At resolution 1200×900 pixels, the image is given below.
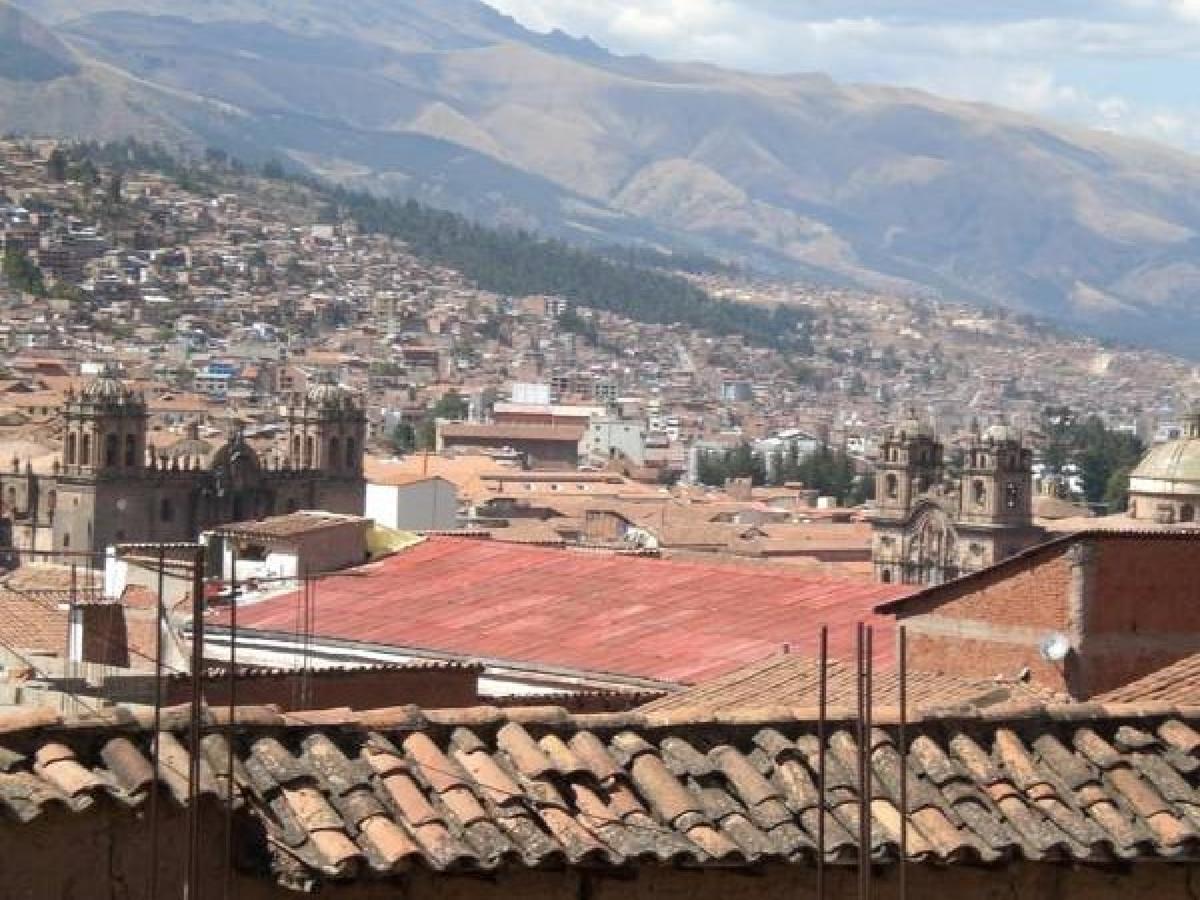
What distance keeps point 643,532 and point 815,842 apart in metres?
79.7

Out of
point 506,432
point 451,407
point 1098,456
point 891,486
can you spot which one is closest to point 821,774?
point 891,486

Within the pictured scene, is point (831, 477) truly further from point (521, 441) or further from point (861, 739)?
point (861, 739)

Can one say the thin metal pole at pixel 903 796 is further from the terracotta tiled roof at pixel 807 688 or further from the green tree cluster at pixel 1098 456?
the green tree cluster at pixel 1098 456

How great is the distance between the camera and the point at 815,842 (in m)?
8.95

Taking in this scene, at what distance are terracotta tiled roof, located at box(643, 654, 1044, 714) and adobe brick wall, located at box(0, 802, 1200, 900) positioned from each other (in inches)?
183

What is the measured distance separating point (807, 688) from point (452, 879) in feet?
23.3

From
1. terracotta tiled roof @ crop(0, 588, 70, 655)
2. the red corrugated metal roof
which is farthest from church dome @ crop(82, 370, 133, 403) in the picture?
terracotta tiled roof @ crop(0, 588, 70, 655)

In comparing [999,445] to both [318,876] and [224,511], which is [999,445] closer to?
[224,511]

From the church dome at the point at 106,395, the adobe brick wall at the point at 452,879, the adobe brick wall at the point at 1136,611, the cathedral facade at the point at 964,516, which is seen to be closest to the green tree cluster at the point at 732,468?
the cathedral facade at the point at 964,516

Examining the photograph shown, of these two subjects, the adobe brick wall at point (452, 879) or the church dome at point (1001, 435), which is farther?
the church dome at point (1001, 435)

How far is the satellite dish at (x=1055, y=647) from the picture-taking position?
1545 centimetres

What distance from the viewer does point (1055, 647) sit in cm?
1545

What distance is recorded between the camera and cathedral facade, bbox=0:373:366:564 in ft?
315

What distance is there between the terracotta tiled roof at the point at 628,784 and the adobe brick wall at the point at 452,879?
0.05 m
